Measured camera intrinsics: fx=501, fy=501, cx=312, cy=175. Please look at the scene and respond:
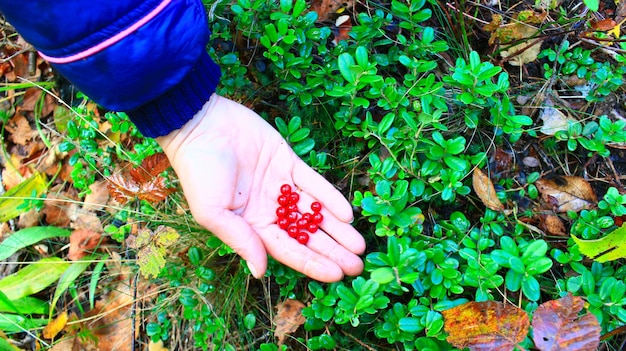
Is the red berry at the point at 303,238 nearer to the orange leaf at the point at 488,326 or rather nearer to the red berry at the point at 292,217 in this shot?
the red berry at the point at 292,217

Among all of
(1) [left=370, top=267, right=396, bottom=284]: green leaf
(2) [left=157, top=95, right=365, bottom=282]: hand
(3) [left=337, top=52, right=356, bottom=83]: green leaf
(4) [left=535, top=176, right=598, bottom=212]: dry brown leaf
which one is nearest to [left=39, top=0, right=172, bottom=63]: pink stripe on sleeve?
(2) [left=157, top=95, right=365, bottom=282]: hand

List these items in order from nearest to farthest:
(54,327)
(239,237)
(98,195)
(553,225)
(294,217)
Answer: (239,237)
(553,225)
(294,217)
(54,327)
(98,195)

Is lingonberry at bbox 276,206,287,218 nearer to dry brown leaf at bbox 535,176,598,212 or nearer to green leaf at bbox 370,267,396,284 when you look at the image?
green leaf at bbox 370,267,396,284

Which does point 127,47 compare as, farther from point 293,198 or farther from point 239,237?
point 293,198

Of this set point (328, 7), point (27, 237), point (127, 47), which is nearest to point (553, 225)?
point (328, 7)

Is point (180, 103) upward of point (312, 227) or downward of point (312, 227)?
upward

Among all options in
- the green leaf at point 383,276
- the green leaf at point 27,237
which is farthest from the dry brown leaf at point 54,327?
the green leaf at point 383,276

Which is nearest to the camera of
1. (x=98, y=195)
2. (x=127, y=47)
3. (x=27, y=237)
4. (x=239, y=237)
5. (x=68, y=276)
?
(x=127, y=47)
